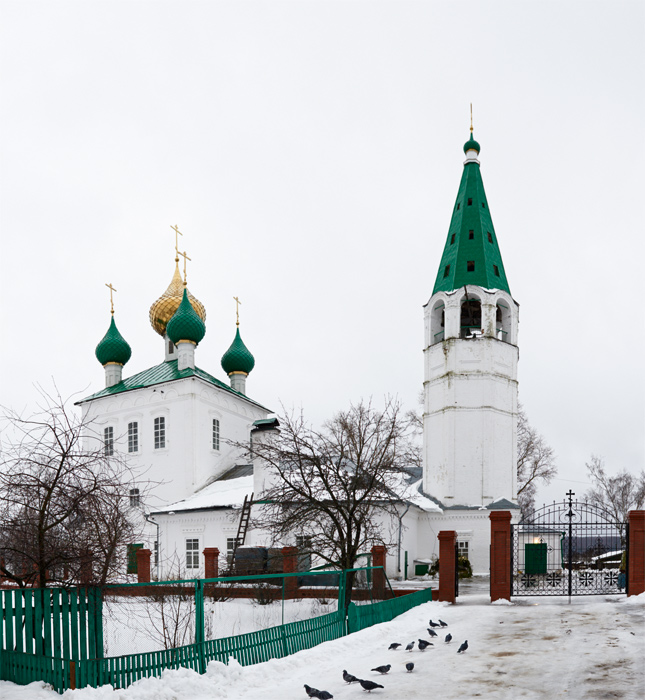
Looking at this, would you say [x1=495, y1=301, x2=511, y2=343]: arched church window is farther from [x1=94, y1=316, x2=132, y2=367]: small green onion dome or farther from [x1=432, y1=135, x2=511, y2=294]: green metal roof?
[x1=94, y1=316, x2=132, y2=367]: small green onion dome

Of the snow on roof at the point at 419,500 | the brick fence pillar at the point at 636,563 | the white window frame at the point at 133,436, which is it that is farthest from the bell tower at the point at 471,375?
the white window frame at the point at 133,436

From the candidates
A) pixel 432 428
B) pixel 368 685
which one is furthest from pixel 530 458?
pixel 368 685

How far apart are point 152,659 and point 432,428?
23.9 metres

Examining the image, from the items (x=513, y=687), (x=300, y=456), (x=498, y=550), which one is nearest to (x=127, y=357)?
(x=300, y=456)

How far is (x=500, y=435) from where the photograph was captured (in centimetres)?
3005

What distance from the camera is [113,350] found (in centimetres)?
3866

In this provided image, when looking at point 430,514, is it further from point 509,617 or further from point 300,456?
point 509,617

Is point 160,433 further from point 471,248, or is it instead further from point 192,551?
point 471,248

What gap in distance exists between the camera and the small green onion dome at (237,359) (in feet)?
130

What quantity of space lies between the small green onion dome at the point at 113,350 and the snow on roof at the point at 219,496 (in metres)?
9.53

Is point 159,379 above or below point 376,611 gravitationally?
above

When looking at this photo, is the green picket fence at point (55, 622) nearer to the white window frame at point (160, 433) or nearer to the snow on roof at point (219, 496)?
the snow on roof at point (219, 496)

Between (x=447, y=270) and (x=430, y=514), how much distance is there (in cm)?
1044

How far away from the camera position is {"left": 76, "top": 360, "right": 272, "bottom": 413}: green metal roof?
34969 millimetres
